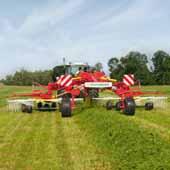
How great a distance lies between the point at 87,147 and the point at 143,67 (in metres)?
111

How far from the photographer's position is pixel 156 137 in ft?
28.7

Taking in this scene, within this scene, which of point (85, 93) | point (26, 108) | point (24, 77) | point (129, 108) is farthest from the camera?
point (24, 77)

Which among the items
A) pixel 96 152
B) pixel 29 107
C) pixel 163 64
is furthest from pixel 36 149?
pixel 163 64

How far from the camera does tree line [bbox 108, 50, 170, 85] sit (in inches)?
4326

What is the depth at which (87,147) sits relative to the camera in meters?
9.34

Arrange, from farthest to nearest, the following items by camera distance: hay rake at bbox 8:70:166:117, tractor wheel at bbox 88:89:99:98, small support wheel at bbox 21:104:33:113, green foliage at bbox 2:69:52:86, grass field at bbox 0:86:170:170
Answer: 1. green foliage at bbox 2:69:52:86
2. small support wheel at bbox 21:104:33:113
3. tractor wheel at bbox 88:89:99:98
4. hay rake at bbox 8:70:166:117
5. grass field at bbox 0:86:170:170

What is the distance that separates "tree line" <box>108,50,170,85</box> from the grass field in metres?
95.5

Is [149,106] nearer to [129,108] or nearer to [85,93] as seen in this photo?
[85,93]

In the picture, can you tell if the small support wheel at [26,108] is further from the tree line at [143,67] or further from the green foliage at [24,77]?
the green foliage at [24,77]

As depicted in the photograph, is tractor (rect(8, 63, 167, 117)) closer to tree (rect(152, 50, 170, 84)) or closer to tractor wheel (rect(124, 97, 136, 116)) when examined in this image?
tractor wheel (rect(124, 97, 136, 116))

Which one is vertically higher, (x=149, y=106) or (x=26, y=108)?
(x=26, y=108)

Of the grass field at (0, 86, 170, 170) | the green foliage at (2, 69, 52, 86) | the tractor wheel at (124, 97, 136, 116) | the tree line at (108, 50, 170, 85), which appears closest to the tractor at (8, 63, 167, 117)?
the tractor wheel at (124, 97, 136, 116)

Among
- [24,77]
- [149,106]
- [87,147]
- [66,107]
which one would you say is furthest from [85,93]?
[24,77]

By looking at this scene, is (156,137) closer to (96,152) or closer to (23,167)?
(96,152)
